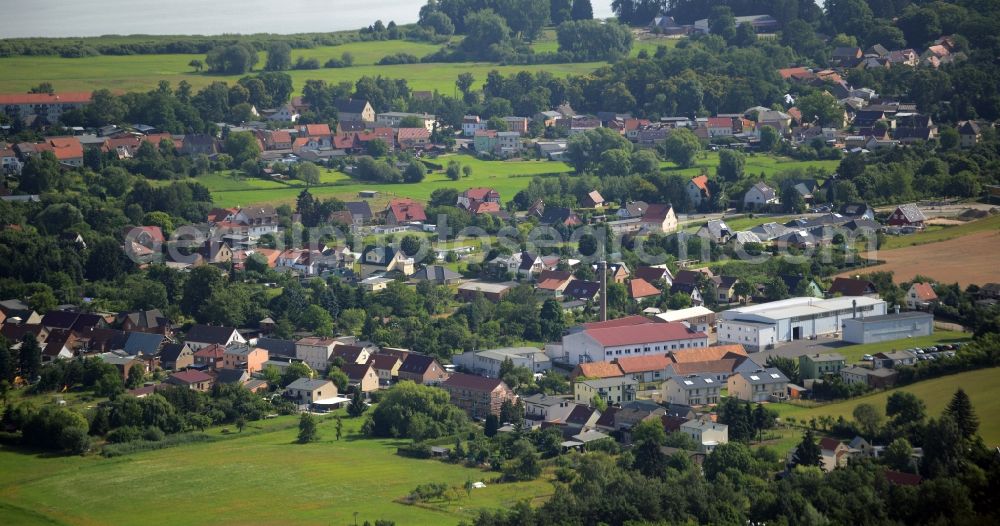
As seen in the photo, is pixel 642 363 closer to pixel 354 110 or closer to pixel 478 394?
pixel 478 394

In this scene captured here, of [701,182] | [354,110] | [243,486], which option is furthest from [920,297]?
[354,110]

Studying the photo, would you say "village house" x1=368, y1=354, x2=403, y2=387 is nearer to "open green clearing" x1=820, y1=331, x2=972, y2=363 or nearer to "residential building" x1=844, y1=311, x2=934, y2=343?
"open green clearing" x1=820, y1=331, x2=972, y2=363

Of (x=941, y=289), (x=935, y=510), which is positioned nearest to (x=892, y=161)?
(x=941, y=289)

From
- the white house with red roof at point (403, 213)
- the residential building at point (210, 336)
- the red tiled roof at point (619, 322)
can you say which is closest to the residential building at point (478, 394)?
the red tiled roof at point (619, 322)

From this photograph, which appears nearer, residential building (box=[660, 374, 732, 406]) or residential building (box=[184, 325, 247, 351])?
residential building (box=[660, 374, 732, 406])

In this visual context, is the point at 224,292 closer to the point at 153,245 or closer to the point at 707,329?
the point at 153,245

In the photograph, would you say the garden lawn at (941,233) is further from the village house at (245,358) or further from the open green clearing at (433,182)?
the village house at (245,358)

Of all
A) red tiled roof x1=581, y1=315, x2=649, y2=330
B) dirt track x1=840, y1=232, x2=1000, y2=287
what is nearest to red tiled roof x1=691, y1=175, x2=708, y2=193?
dirt track x1=840, y1=232, x2=1000, y2=287
